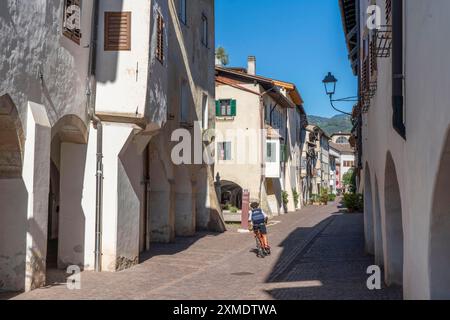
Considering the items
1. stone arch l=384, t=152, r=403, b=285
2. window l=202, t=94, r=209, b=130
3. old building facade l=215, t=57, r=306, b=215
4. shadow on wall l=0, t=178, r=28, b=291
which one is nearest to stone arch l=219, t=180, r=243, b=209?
old building facade l=215, t=57, r=306, b=215

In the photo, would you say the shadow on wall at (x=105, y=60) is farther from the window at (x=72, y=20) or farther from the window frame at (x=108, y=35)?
the window at (x=72, y=20)

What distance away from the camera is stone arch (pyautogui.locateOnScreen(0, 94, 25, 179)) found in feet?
30.8

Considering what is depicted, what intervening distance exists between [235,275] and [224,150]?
70.0 feet

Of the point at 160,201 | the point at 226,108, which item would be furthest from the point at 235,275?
the point at 226,108

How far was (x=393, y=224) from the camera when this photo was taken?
34.6 ft

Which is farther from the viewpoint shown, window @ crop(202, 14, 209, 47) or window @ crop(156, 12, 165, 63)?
window @ crop(202, 14, 209, 47)

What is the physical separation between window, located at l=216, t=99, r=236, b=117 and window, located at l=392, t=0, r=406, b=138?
2631 centimetres

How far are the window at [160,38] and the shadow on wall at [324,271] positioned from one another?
6239mm

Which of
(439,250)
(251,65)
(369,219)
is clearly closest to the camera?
(439,250)

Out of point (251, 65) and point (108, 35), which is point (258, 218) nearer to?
point (108, 35)

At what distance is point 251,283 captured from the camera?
11797 mm

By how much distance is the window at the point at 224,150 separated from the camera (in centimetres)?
3400

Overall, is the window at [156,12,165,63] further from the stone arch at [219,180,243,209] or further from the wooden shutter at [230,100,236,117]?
the stone arch at [219,180,243,209]
